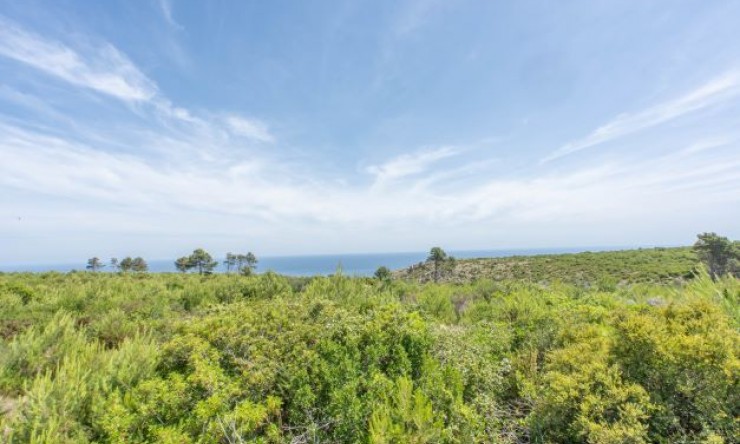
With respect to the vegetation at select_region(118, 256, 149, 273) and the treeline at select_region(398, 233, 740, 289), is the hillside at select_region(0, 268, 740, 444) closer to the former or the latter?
the treeline at select_region(398, 233, 740, 289)

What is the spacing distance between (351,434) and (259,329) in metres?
2.17

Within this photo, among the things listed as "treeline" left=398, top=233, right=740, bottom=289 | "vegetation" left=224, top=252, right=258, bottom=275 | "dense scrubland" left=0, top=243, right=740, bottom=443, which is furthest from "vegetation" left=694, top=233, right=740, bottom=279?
"vegetation" left=224, top=252, right=258, bottom=275

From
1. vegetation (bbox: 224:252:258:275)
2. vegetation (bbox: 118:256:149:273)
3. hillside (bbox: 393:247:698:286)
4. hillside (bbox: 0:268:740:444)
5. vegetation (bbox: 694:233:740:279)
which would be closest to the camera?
hillside (bbox: 0:268:740:444)

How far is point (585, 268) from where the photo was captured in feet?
108

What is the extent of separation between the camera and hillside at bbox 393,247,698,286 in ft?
86.0

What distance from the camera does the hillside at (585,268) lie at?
26.2 metres

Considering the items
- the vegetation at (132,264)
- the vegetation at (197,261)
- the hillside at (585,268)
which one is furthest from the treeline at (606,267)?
the vegetation at (132,264)

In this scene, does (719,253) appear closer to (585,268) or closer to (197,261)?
(585,268)

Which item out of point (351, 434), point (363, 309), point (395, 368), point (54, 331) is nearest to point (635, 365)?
point (395, 368)

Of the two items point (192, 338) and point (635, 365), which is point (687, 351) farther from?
point (192, 338)

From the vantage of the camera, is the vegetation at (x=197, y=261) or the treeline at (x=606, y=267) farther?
the vegetation at (x=197, y=261)

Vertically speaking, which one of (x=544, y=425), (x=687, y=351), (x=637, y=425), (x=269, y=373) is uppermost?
(x=687, y=351)

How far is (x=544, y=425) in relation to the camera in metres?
3.74

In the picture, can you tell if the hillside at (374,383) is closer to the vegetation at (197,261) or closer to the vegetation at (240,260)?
the vegetation at (197,261)
